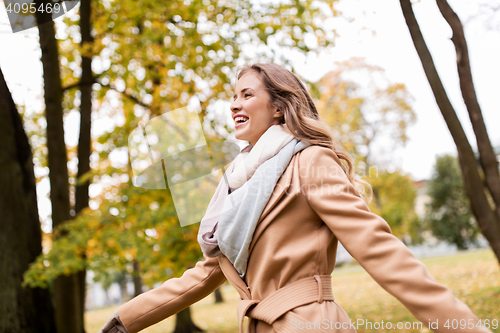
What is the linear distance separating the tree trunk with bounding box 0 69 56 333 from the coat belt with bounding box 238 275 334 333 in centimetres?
420

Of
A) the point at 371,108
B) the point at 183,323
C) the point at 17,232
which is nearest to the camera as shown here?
the point at 17,232

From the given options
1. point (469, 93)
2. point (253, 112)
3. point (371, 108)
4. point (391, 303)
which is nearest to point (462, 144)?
point (469, 93)

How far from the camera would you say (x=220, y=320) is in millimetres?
11398

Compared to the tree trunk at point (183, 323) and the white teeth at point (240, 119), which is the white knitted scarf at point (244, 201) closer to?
the white teeth at point (240, 119)

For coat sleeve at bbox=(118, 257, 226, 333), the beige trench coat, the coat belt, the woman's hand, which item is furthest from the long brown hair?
the woman's hand

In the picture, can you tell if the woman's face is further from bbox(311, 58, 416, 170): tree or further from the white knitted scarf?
bbox(311, 58, 416, 170): tree

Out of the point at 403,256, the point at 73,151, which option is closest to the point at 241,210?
the point at 403,256

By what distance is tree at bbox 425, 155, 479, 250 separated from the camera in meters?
27.7

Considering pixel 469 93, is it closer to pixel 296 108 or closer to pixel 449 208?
pixel 296 108

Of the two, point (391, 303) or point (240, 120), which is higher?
point (240, 120)

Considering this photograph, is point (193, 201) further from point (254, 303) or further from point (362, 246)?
point (362, 246)

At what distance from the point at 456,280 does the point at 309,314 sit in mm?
10792

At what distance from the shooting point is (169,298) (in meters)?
1.91

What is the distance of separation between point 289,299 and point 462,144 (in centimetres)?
288
